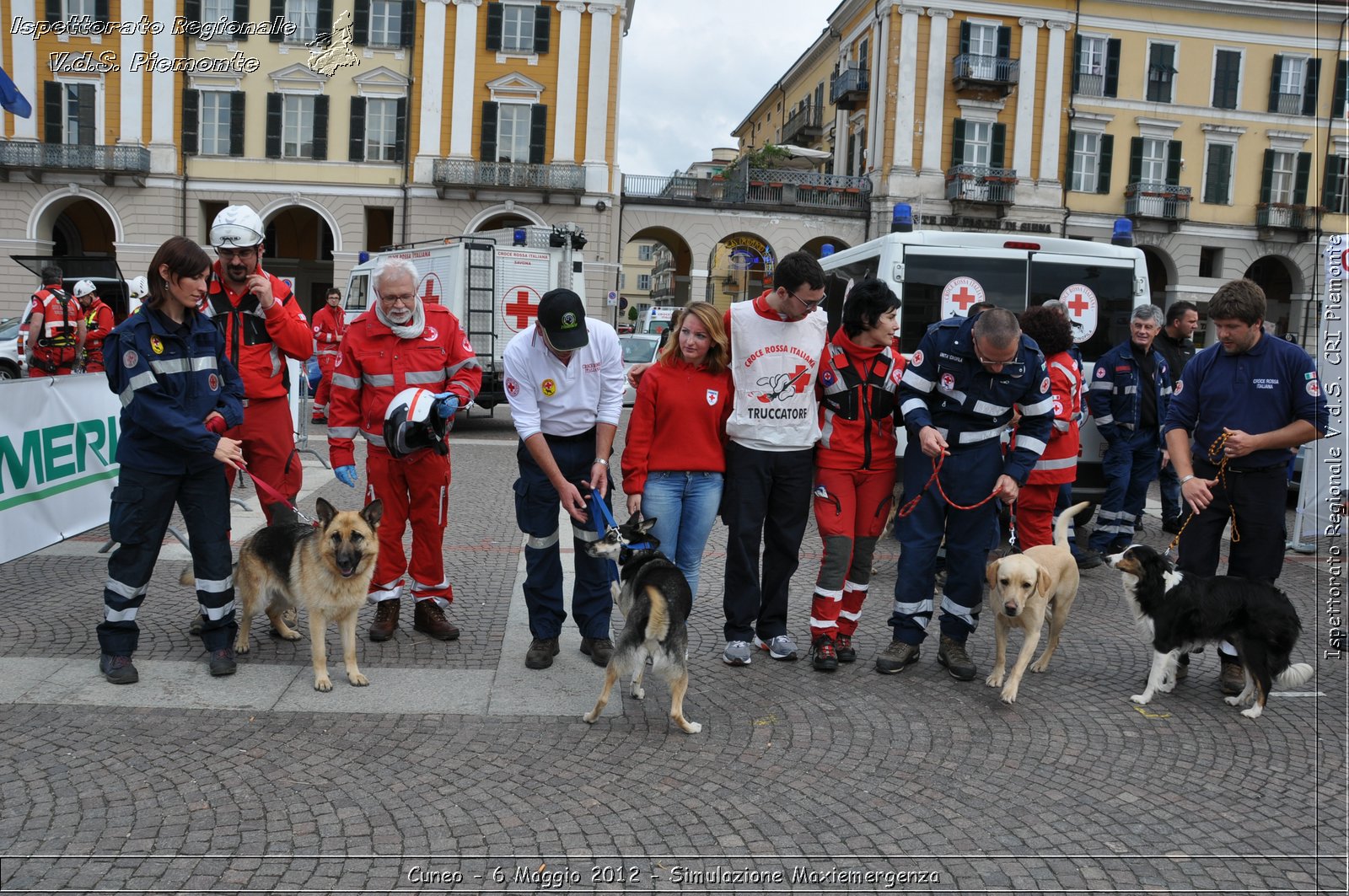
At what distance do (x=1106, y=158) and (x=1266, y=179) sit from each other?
6.28 meters

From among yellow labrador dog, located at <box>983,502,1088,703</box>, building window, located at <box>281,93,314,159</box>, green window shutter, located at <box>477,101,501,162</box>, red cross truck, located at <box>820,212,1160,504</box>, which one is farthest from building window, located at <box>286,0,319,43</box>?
yellow labrador dog, located at <box>983,502,1088,703</box>

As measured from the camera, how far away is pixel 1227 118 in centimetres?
3847

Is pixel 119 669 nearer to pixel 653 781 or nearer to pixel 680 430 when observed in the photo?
pixel 653 781

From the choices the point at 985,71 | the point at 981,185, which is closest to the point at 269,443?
the point at 981,185

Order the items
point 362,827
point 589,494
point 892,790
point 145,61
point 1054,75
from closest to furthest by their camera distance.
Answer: point 362,827
point 892,790
point 589,494
point 145,61
point 1054,75

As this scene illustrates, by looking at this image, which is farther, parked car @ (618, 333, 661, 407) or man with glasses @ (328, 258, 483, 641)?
parked car @ (618, 333, 661, 407)

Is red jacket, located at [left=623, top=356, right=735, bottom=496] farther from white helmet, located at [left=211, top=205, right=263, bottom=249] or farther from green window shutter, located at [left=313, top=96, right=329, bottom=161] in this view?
green window shutter, located at [left=313, top=96, right=329, bottom=161]

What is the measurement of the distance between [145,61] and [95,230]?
8.92 meters

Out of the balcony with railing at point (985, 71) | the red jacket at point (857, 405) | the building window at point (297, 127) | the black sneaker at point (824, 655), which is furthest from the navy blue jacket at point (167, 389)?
the balcony with railing at point (985, 71)

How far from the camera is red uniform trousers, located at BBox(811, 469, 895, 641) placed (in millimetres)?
5277

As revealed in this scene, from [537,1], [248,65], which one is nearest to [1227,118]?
[537,1]

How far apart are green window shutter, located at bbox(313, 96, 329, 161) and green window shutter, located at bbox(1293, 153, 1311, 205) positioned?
36.0 metres

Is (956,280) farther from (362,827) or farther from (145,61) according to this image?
(145,61)

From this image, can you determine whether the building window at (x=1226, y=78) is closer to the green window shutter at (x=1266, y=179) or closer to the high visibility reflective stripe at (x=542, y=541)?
the green window shutter at (x=1266, y=179)
